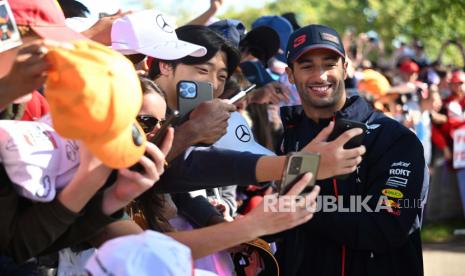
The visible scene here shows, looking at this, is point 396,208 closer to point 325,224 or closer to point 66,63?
point 325,224

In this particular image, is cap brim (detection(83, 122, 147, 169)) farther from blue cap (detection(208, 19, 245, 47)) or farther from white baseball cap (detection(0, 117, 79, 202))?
blue cap (detection(208, 19, 245, 47))

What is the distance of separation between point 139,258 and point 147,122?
3.13 feet

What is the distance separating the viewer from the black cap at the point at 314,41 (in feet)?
11.7

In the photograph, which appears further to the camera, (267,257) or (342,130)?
(267,257)

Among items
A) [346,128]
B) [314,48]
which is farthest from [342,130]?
[314,48]

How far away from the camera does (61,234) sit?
7.36ft

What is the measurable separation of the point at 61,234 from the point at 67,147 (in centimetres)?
27

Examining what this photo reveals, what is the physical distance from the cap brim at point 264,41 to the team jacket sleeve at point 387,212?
2382 mm

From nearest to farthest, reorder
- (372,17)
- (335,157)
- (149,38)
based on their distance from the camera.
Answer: (335,157), (149,38), (372,17)

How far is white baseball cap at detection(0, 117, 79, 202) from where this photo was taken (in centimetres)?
210

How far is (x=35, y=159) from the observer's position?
2121 millimetres

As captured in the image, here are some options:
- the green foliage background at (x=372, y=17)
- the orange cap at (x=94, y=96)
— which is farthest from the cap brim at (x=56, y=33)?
the green foliage background at (x=372, y=17)

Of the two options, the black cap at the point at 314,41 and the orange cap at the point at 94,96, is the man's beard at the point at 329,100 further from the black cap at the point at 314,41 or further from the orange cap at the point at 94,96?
the orange cap at the point at 94,96

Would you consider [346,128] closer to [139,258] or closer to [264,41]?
[139,258]
